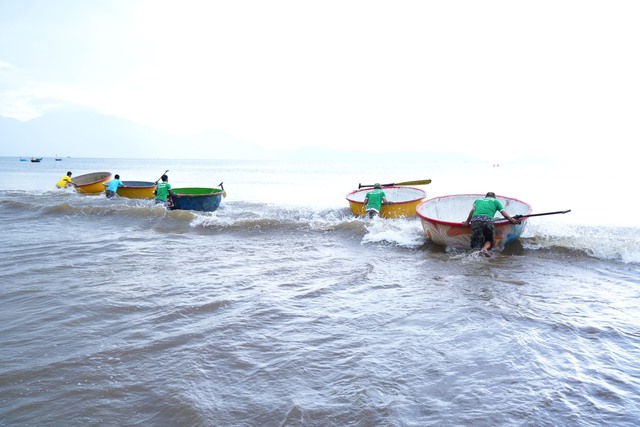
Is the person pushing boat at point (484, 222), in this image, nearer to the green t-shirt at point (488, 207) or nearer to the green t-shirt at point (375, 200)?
the green t-shirt at point (488, 207)

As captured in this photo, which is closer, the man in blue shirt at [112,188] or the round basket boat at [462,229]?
the round basket boat at [462,229]

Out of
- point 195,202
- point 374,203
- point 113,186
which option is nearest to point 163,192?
point 195,202

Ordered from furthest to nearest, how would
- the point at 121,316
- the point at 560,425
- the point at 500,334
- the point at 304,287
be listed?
the point at 304,287 → the point at 121,316 → the point at 500,334 → the point at 560,425

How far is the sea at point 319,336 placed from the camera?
10.8 feet

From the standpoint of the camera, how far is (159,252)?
9.52m

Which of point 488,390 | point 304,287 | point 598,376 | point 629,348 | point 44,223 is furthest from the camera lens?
point 44,223

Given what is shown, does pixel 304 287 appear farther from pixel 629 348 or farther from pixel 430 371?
pixel 629 348

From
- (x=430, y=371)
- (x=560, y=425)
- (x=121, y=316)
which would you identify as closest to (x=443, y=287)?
(x=430, y=371)

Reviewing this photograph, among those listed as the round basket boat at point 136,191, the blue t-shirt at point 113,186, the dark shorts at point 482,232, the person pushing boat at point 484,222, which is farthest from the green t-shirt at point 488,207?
the blue t-shirt at point 113,186

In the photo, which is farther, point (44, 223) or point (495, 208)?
point (44, 223)

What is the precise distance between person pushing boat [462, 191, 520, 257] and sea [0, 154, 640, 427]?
1.34 ft

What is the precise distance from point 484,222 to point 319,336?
5.99 metres

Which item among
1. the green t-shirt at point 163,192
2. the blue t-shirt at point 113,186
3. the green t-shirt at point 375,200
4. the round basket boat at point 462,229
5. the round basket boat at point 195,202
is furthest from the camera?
the blue t-shirt at point 113,186

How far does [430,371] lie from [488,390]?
538 mm
